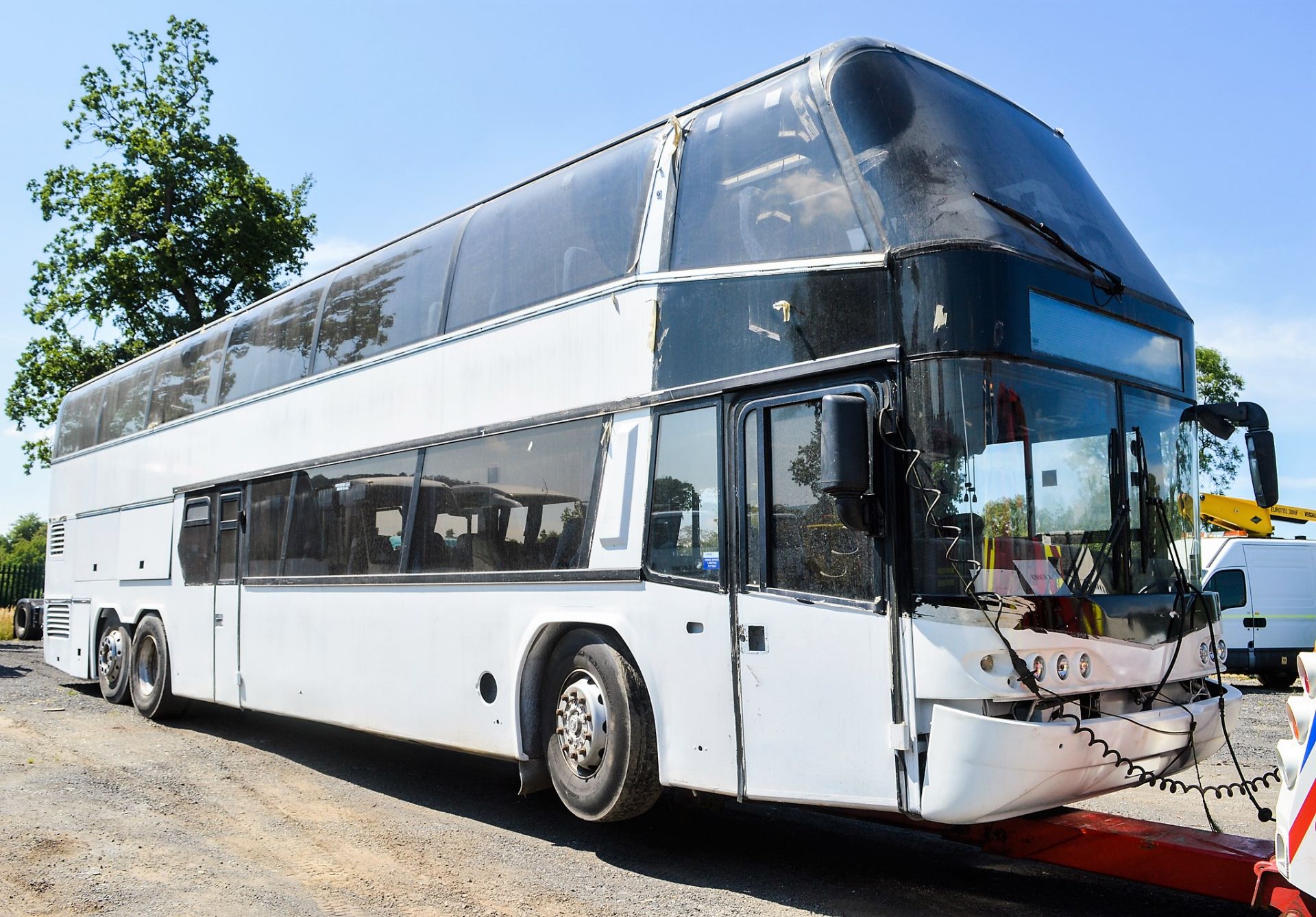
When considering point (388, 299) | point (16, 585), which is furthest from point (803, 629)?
point (16, 585)

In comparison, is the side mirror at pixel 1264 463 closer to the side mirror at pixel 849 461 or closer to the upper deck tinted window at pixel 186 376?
the side mirror at pixel 849 461

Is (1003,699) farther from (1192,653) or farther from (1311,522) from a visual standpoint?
(1311,522)

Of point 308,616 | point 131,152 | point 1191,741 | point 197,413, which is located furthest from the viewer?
point 131,152

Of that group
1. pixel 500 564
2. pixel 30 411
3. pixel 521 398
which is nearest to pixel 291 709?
pixel 500 564

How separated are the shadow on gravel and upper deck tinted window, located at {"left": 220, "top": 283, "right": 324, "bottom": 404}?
3.86 m

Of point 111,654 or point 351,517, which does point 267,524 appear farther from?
point 111,654

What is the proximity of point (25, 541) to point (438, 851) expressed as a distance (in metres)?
145

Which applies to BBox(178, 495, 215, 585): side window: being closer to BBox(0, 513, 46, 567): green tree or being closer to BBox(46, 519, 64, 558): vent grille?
BBox(46, 519, 64, 558): vent grille

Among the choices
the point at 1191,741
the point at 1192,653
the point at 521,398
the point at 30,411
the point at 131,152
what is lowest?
the point at 1191,741

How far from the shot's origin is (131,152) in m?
31.7

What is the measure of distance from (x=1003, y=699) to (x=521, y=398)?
3923 millimetres

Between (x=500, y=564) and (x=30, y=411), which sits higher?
(x=30, y=411)

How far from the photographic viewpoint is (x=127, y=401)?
14.3m

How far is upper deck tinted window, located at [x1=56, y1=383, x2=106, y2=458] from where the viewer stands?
50.3 feet
